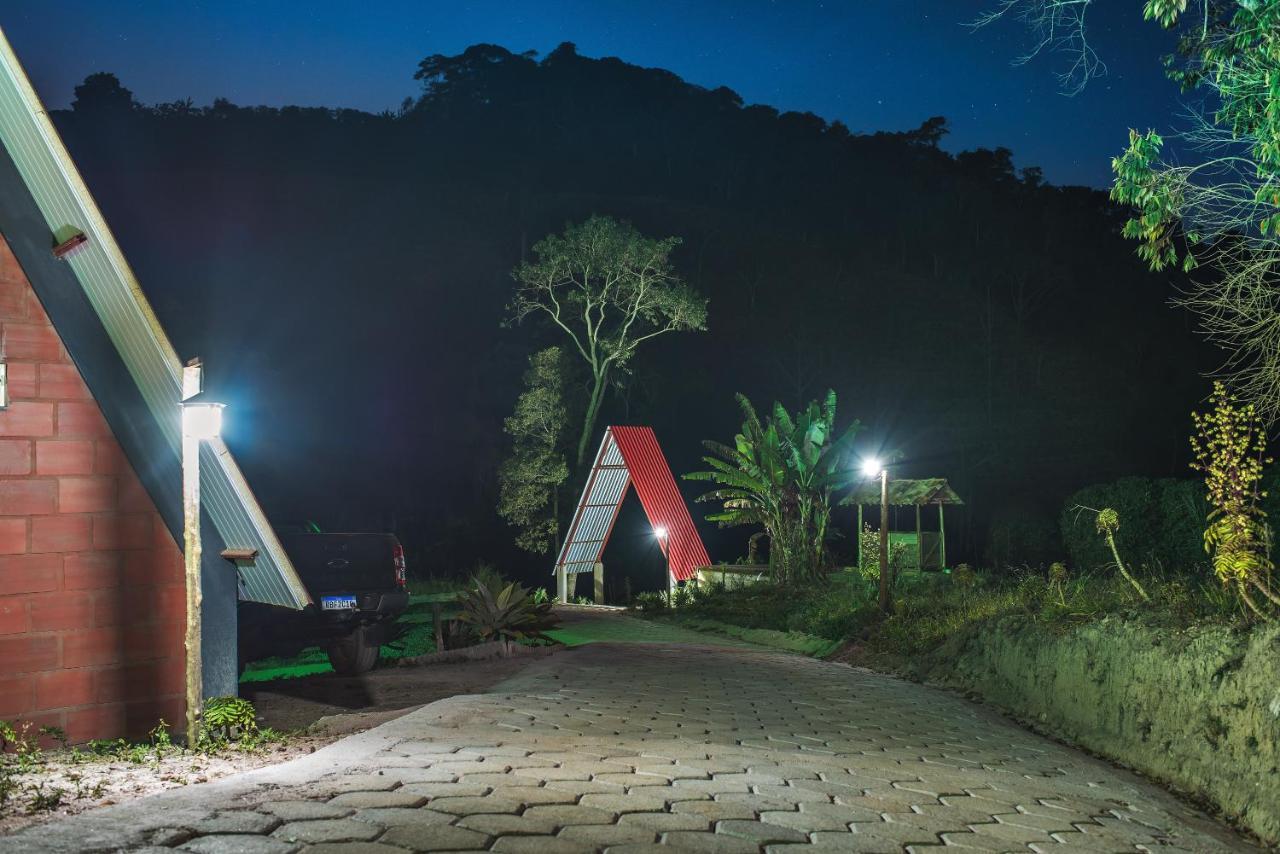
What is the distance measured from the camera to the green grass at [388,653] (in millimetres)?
13375

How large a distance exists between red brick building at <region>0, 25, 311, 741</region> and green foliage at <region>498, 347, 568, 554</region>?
22.4 meters

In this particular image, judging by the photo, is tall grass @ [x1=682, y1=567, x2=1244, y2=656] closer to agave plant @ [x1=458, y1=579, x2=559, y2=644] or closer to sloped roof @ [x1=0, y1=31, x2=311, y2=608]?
agave plant @ [x1=458, y1=579, x2=559, y2=644]

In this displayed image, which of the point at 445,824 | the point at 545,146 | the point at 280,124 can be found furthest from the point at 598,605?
the point at 545,146

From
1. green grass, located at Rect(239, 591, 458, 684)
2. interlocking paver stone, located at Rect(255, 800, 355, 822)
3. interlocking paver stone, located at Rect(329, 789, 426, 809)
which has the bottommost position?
green grass, located at Rect(239, 591, 458, 684)

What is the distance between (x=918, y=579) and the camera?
19938 millimetres

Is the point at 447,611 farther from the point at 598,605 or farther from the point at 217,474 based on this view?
the point at 598,605

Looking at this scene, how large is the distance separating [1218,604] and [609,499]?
66.4ft

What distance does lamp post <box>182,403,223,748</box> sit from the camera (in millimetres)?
6984

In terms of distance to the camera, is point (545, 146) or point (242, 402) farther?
point (545, 146)

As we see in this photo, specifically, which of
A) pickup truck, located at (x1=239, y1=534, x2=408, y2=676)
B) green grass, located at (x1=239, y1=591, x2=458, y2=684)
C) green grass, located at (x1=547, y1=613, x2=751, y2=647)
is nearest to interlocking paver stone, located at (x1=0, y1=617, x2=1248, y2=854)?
pickup truck, located at (x1=239, y1=534, x2=408, y2=676)

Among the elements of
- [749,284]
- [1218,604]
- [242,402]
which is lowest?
[1218,604]

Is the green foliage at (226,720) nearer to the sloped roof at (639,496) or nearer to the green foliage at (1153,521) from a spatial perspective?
the green foliage at (1153,521)

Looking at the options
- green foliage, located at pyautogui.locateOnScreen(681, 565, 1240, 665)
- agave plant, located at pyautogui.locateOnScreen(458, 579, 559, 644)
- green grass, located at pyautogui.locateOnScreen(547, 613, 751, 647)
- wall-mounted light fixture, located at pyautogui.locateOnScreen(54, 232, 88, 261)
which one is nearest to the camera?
wall-mounted light fixture, located at pyautogui.locateOnScreen(54, 232, 88, 261)

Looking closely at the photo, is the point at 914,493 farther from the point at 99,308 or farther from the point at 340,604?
the point at 99,308
